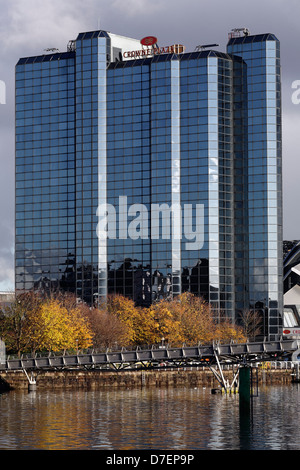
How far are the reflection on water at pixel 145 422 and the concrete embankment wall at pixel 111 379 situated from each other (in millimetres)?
12510

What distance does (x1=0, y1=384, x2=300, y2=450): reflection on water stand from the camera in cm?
8038

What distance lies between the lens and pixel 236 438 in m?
84.1

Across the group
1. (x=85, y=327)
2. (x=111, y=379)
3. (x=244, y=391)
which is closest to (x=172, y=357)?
(x=244, y=391)

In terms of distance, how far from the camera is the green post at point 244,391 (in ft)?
349

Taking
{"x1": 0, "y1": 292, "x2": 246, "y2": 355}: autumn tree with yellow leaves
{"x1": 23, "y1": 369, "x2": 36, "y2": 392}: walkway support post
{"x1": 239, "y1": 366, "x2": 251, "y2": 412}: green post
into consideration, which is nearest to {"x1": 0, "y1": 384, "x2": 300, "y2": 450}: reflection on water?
{"x1": 239, "y1": 366, "x2": 251, "y2": 412}: green post

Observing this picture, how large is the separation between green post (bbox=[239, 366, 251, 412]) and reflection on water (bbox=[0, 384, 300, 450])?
1291 mm

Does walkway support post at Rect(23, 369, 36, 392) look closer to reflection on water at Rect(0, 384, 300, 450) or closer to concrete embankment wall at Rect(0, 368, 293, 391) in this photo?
concrete embankment wall at Rect(0, 368, 293, 391)

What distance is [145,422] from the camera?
96.0 m

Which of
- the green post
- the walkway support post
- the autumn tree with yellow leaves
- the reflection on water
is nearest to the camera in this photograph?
the reflection on water
